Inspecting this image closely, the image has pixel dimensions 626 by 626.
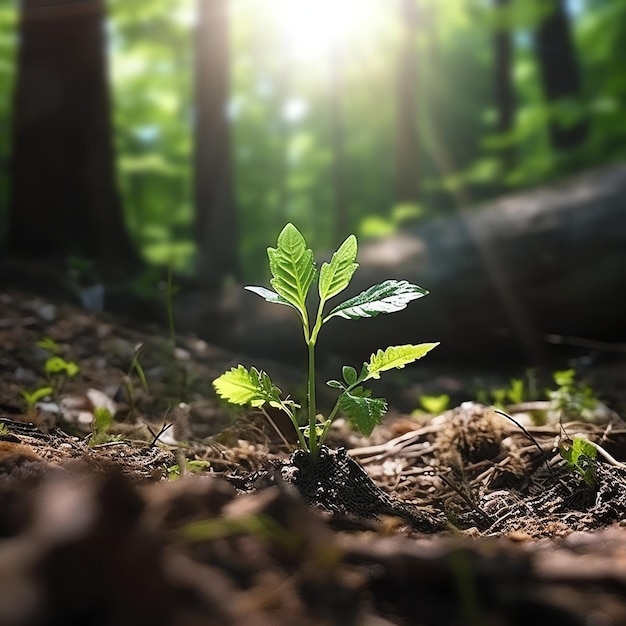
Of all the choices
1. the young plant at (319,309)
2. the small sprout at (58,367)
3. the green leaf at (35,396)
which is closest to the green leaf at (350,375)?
the young plant at (319,309)

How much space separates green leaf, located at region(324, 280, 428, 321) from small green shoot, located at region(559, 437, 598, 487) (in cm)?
61

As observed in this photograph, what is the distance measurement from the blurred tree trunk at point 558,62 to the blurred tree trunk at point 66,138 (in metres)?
9.15

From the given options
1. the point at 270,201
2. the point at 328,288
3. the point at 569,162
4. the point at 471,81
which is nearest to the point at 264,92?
the point at 270,201

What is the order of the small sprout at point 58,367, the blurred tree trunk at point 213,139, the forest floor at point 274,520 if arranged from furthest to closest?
the blurred tree trunk at point 213,139 < the small sprout at point 58,367 < the forest floor at point 274,520

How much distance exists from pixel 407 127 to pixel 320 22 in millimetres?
4398

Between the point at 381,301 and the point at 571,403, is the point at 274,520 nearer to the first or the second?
the point at 381,301

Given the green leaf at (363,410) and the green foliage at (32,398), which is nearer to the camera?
the green leaf at (363,410)

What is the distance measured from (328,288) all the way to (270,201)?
23782mm

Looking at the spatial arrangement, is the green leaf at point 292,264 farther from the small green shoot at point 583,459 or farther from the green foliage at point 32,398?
the green foliage at point 32,398

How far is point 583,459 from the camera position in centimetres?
175

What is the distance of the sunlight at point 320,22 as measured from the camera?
16.3 metres

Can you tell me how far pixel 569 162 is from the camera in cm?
1121

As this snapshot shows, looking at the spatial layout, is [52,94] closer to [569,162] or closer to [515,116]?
[569,162]

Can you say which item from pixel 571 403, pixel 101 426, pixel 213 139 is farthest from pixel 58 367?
pixel 213 139
